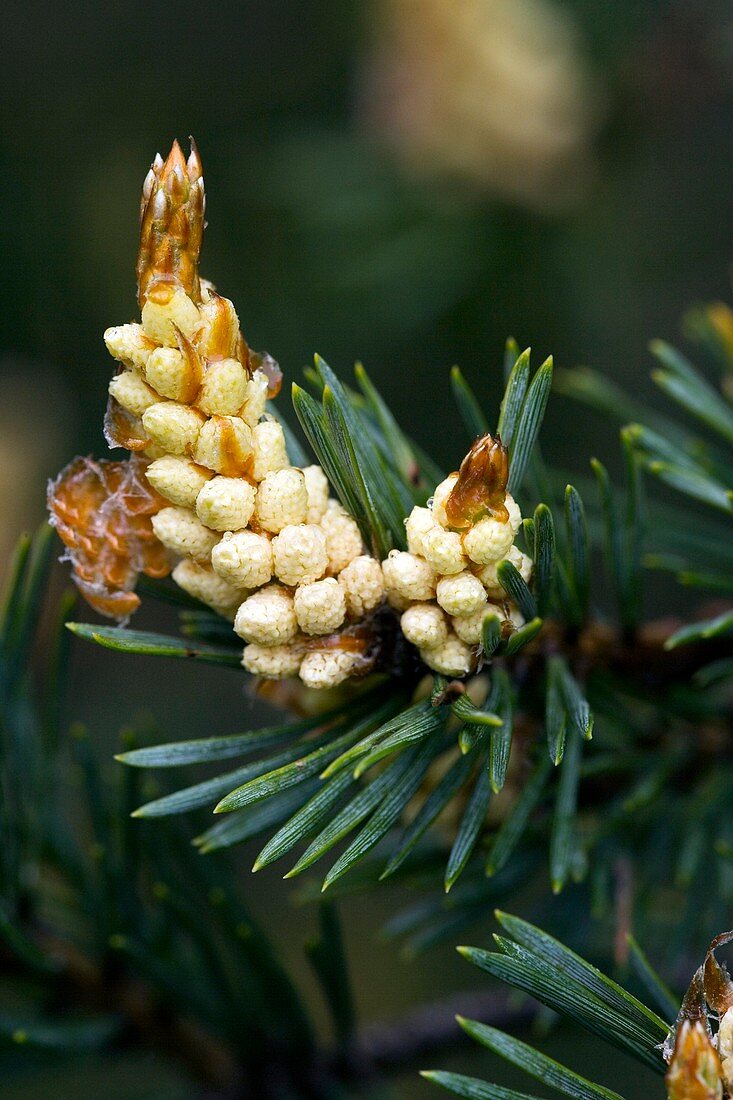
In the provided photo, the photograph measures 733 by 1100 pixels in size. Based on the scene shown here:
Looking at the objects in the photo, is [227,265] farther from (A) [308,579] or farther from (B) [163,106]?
(A) [308,579]

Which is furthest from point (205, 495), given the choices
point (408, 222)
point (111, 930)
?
point (408, 222)

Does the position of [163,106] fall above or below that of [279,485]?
above

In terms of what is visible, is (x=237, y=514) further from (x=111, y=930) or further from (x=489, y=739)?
(x=111, y=930)

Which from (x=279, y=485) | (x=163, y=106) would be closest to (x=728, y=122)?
(x=163, y=106)

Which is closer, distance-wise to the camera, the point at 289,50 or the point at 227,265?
the point at 227,265

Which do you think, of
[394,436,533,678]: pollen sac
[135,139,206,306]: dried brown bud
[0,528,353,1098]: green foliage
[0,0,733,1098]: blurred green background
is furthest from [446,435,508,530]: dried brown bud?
[0,0,733,1098]: blurred green background

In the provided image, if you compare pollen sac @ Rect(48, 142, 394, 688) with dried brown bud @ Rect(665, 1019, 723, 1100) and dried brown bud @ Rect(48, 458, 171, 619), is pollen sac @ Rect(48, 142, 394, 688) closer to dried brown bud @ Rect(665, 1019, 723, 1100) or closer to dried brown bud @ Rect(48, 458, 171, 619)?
dried brown bud @ Rect(48, 458, 171, 619)

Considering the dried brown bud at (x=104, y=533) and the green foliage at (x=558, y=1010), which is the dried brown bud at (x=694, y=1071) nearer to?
the green foliage at (x=558, y=1010)
